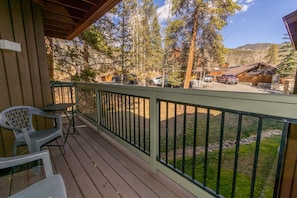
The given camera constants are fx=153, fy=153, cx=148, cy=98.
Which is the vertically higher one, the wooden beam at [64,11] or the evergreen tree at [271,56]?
the evergreen tree at [271,56]

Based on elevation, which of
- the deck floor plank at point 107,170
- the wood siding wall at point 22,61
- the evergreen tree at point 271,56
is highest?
the evergreen tree at point 271,56

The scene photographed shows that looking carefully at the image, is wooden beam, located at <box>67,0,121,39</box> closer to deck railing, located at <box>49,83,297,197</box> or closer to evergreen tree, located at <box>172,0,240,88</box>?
deck railing, located at <box>49,83,297,197</box>

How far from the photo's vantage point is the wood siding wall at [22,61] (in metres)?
1.94

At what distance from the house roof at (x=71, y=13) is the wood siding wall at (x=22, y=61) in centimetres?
34

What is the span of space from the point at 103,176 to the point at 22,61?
6.41ft

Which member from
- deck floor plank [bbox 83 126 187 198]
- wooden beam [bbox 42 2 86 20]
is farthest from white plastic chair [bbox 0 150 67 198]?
wooden beam [bbox 42 2 86 20]

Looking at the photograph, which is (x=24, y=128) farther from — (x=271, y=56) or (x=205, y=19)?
(x=271, y=56)

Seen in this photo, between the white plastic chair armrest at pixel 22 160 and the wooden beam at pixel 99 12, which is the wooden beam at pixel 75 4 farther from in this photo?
the white plastic chair armrest at pixel 22 160

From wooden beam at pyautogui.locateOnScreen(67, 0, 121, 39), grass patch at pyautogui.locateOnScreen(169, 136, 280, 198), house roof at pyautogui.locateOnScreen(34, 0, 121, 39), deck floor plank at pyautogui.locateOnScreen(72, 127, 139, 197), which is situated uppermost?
house roof at pyautogui.locateOnScreen(34, 0, 121, 39)

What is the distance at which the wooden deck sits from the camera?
1514mm

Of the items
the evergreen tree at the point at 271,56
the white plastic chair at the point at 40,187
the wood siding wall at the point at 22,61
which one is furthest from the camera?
the evergreen tree at the point at 271,56

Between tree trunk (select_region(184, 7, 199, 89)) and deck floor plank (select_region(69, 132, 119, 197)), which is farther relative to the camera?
tree trunk (select_region(184, 7, 199, 89))

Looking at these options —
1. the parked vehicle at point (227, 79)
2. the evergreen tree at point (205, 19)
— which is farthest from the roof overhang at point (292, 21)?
the parked vehicle at point (227, 79)

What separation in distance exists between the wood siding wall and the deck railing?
0.97 metres
